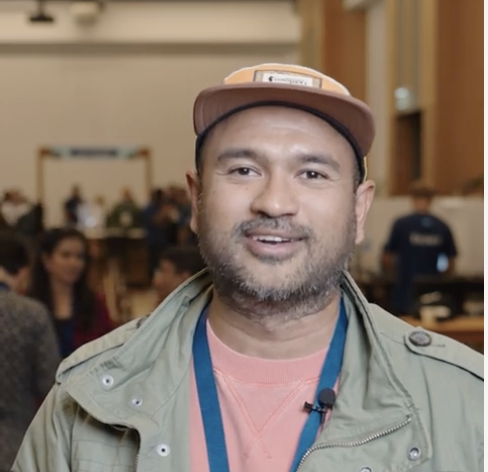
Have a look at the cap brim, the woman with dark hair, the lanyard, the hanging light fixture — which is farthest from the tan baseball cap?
the hanging light fixture

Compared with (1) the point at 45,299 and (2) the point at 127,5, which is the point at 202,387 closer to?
(1) the point at 45,299

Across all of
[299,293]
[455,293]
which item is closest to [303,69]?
[299,293]

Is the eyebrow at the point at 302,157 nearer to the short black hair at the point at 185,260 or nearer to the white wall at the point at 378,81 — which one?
the short black hair at the point at 185,260

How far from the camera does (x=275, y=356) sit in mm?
1544

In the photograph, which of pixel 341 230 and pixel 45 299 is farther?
pixel 45 299

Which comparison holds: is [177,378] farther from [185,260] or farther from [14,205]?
[14,205]

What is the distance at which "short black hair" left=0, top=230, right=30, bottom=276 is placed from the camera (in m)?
3.78

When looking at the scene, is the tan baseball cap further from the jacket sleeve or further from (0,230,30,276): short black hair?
(0,230,30,276): short black hair

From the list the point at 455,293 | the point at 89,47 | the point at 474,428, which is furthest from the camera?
the point at 89,47

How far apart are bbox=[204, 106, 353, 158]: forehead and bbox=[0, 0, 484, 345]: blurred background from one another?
6.97 meters

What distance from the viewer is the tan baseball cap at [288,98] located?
1504 mm

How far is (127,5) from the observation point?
616 inches

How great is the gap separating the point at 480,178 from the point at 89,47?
409 inches

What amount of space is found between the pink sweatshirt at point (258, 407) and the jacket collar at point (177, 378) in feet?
0.20
